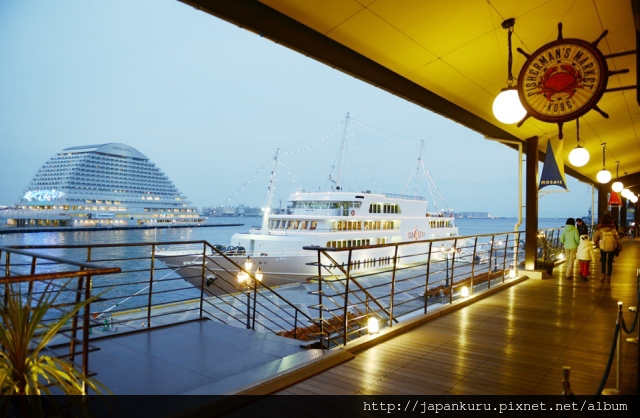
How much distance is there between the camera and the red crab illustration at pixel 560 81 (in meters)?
2.59

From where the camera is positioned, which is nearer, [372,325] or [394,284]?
[372,325]

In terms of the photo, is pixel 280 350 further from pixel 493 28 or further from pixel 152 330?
pixel 493 28

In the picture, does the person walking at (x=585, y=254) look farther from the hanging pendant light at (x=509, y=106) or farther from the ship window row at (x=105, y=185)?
the ship window row at (x=105, y=185)

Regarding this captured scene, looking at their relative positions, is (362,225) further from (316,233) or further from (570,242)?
(570,242)

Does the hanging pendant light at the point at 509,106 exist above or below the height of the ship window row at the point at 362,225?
above

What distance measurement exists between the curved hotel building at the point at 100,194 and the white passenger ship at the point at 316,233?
54.9 meters

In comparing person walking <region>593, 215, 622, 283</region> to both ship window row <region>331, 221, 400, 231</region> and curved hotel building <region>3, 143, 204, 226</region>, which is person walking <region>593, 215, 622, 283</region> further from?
curved hotel building <region>3, 143, 204, 226</region>

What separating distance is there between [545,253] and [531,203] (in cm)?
125

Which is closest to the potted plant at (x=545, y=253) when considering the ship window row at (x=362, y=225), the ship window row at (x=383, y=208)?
the ship window row at (x=362, y=225)

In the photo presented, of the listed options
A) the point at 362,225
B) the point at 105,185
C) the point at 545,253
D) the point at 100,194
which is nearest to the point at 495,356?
the point at 545,253

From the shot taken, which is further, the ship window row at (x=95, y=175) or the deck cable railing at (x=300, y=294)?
the ship window row at (x=95, y=175)

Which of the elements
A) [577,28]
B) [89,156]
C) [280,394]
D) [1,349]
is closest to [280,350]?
[280,394]

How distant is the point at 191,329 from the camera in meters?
3.92

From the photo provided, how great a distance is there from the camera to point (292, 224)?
1925 cm
